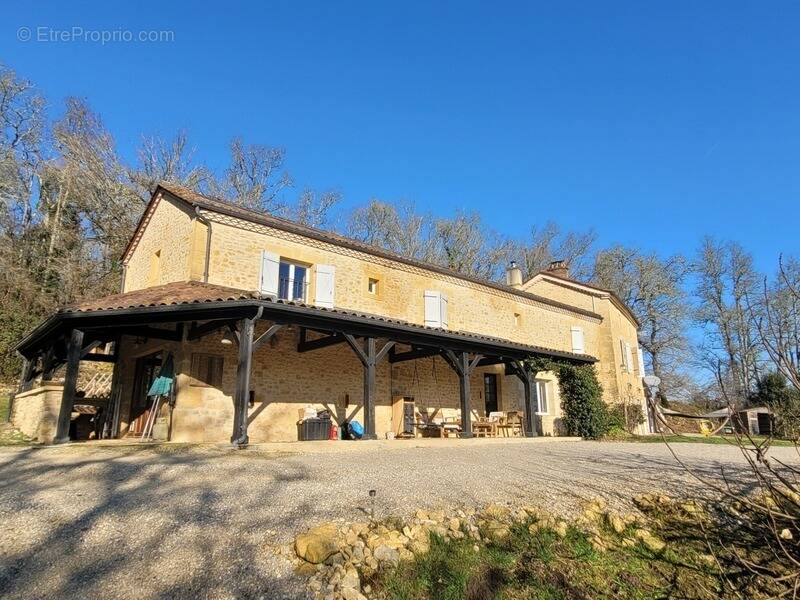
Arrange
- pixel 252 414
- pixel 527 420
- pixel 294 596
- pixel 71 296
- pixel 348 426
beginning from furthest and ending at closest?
pixel 71 296
pixel 527 420
pixel 348 426
pixel 252 414
pixel 294 596

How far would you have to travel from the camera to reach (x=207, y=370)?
33.1ft

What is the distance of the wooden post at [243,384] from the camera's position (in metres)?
7.96

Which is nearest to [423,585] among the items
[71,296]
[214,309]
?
[214,309]

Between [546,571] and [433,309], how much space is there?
11.0 m

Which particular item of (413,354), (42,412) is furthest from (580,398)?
(42,412)

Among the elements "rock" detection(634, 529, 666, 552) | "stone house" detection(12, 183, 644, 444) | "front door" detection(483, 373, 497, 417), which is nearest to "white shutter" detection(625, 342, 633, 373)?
"stone house" detection(12, 183, 644, 444)

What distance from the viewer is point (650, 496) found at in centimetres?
543

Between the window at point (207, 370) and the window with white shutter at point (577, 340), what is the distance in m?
13.9

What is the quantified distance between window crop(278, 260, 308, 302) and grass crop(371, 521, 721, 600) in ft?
28.4

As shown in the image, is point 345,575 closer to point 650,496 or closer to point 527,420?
point 650,496

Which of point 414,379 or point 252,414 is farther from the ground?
point 414,379

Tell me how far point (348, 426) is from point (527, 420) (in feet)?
17.8

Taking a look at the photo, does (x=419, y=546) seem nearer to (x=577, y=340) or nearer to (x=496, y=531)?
(x=496, y=531)

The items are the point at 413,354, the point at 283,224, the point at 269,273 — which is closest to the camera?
the point at 269,273
